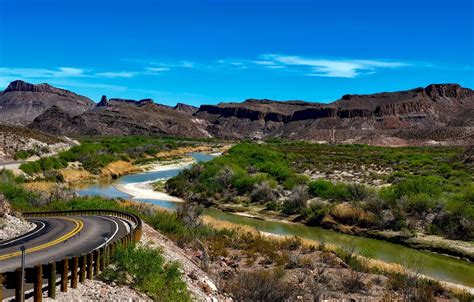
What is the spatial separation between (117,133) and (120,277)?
7407 inches

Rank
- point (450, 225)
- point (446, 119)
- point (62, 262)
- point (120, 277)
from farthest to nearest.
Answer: point (446, 119)
point (450, 225)
point (120, 277)
point (62, 262)

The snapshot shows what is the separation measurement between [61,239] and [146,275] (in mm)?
5008

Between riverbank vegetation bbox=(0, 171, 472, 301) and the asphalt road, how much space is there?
6.48 feet

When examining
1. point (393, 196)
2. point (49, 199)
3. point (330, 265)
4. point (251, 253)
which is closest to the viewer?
point (330, 265)

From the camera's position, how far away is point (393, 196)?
34062mm

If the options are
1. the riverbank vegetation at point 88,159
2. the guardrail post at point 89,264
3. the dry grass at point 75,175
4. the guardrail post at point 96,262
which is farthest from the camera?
the dry grass at point 75,175

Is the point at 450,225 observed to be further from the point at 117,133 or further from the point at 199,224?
the point at 117,133

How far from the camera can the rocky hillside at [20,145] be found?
212 ft

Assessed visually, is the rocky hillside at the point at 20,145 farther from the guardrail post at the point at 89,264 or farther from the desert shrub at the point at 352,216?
the guardrail post at the point at 89,264

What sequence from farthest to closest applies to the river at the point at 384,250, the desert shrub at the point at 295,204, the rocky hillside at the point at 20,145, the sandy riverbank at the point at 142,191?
the rocky hillside at the point at 20,145 < the sandy riverbank at the point at 142,191 < the desert shrub at the point at 295,204 < the river at the point at 384,250

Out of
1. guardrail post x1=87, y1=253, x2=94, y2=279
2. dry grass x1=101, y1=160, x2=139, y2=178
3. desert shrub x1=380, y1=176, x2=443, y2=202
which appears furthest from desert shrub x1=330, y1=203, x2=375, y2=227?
dry grass x1=101, y1=160, x2=139, y2=178

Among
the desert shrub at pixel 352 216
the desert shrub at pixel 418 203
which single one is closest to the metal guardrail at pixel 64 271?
the desert shrub at pixel 352 216

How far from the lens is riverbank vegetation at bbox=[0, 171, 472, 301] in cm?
1333

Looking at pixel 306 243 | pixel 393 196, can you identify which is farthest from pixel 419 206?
pixel 306 243
